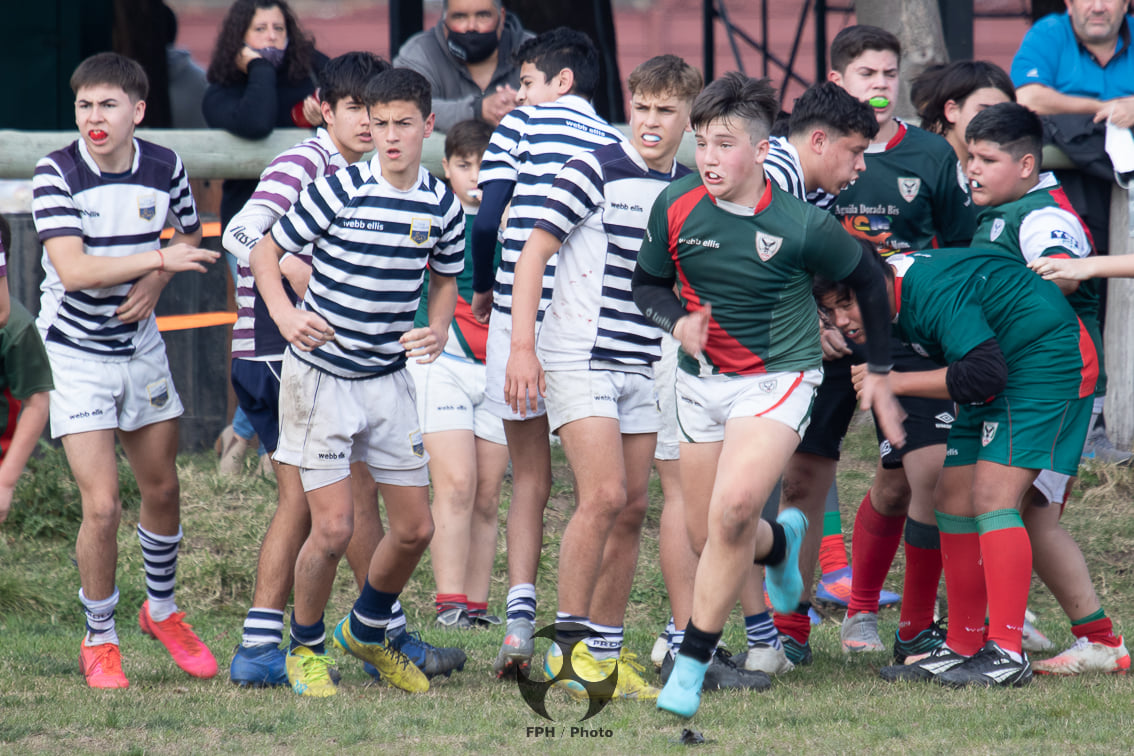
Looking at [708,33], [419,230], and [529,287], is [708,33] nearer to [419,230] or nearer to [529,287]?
[419,230]

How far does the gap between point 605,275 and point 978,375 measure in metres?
1.42

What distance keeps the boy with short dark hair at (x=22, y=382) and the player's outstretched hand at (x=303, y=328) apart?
82 cm

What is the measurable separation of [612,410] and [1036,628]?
8.40 ft

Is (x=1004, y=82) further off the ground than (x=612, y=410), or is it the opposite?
(x=1004, y=82)

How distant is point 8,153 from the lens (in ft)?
26.5

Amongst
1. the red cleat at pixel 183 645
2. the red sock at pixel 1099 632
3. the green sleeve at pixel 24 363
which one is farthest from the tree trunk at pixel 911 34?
the green sleeve at pixel 24 363

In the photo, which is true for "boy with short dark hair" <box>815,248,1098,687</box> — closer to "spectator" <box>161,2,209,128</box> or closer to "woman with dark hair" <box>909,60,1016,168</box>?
"woman with dark hair" <box>909,60,1016,168</box>

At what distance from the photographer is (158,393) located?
558 centimetres

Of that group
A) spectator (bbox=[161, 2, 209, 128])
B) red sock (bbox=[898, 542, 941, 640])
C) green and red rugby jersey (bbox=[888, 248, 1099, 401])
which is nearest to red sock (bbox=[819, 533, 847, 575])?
red sock (bbox=[898, 542, 941, 640])

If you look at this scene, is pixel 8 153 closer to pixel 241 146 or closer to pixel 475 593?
pixel 241 146

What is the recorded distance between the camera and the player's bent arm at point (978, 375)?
497 cm

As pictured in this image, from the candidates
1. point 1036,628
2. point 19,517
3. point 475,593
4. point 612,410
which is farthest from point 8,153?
point 1036,628

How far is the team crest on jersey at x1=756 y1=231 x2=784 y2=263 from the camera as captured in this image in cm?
475

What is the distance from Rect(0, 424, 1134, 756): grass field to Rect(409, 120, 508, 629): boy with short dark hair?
1.01 ft
